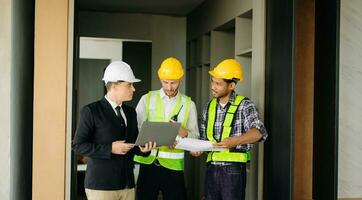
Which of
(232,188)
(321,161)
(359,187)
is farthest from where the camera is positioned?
(359,187)

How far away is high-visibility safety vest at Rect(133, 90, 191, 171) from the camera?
3441mm

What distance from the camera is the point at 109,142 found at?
9.15 ft

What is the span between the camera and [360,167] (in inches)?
157

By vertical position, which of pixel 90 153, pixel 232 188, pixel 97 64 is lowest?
pixel 232 188

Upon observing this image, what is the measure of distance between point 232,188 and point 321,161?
0.74m

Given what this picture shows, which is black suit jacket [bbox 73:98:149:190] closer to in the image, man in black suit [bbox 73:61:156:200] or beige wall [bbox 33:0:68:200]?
man in black suit [bbox 73:61:156:200]

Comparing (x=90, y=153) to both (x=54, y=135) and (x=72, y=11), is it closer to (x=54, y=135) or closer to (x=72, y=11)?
(x=54, y=135)

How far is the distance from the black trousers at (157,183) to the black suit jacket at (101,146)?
569mm

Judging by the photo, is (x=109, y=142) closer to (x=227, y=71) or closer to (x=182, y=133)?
(x=182, y=133)

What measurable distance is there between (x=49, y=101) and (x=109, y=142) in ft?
2.93

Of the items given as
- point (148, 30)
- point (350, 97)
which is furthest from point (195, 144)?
point (148, 30)

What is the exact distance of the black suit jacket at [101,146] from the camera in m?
Answer: 2.73

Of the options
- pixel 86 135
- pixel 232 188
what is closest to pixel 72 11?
pixel 86 135

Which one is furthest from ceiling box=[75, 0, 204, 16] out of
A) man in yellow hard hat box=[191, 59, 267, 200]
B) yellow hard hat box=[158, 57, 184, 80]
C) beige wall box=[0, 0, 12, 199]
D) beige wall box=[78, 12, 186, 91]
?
man in yellow hard hat box=[191, 59, 267, 200]
